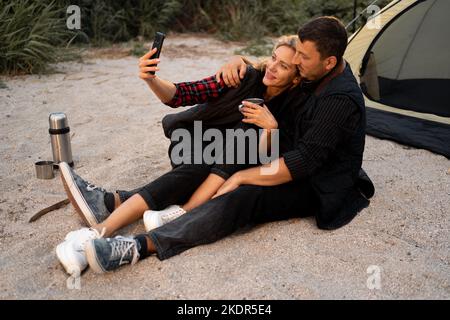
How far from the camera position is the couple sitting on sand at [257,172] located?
214 centimetres

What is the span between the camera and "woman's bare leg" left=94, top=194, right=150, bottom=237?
230 cm

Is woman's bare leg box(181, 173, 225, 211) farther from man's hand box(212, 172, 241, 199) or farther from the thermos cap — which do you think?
the thermos cap

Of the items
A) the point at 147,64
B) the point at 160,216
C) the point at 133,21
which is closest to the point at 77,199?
the point at 160,216

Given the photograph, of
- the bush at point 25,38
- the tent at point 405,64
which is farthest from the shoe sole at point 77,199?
the bush at point 25,38

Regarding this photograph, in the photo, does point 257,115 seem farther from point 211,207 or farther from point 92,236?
point 92,236

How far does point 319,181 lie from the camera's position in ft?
7.57

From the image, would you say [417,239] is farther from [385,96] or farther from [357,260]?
[385,96]

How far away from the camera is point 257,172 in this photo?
227 cm

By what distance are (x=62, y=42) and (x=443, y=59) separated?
4487 mm

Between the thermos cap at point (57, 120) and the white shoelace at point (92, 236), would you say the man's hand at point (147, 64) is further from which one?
the thermos cap at point (57, 120)

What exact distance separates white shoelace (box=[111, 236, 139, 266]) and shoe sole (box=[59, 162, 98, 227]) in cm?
37

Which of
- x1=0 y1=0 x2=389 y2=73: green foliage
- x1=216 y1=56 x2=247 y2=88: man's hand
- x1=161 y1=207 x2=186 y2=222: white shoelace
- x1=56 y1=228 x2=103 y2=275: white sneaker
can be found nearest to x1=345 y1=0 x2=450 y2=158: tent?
x1=216 y1=56 x2=247 y2=88: man's hand

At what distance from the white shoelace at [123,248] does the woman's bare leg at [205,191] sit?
1.35 ft

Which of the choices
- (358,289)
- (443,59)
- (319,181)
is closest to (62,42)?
(443,59)
